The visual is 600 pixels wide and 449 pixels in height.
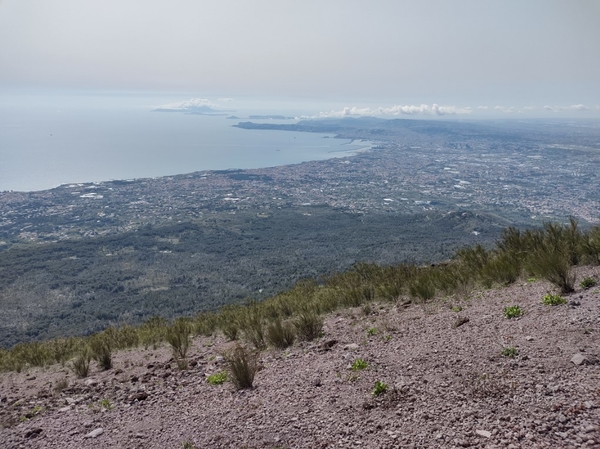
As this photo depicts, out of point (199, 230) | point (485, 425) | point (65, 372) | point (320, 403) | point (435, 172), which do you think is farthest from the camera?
point (435, 172)

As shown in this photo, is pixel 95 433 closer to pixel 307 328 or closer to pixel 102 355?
pixel 102 355

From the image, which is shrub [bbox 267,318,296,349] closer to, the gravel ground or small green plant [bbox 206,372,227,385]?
the gravel ground

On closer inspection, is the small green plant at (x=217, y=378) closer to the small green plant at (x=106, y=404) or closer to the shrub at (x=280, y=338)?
the shrub at (x=280, y=338)

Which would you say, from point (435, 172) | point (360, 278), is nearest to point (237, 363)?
point (360, 278)

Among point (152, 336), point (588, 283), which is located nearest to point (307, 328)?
point (152, 336)

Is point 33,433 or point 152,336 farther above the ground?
point 33,433

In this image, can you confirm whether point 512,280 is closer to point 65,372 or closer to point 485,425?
point 485,425
